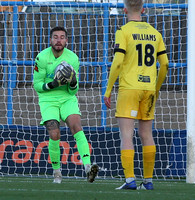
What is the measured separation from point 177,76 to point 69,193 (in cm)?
567

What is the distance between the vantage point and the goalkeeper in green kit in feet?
21.4

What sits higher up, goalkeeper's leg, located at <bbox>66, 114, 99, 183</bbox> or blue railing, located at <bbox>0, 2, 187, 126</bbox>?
blue railing, located at <bbox>0, 2, 187, 126</bbox>

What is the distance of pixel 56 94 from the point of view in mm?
6656

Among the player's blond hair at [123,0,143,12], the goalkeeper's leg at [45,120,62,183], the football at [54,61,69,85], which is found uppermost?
the player's blond hair at [123,0,143,12]

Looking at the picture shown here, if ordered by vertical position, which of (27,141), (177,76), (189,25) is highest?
(189,25)

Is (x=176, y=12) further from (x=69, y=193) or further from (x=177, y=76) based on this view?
(x=69, y=193)

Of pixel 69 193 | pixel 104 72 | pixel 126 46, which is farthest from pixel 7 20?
pixel 69 193

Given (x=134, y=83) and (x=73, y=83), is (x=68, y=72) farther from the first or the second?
(x=134, y=83)

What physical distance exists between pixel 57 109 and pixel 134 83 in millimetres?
1490

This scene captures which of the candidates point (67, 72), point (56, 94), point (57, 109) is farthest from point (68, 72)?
point (57, 109)

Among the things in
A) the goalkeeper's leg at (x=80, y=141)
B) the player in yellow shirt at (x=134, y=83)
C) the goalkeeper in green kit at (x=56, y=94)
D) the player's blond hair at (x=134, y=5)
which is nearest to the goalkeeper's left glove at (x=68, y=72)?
the goalkeeper in green kit at (x=56, y=94)

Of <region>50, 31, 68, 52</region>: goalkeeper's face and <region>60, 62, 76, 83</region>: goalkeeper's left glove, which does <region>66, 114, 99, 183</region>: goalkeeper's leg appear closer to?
<region>60, 62, 76, 83</region>: goalkeeper's left glove

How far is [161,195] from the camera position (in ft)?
15.6

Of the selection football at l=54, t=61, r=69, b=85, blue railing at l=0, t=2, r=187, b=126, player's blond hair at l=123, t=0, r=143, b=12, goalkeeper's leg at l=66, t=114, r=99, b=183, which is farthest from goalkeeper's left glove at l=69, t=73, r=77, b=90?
blue railing at l=0, t=2, r=187, b=126
